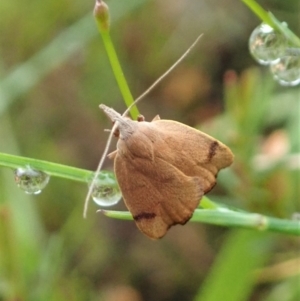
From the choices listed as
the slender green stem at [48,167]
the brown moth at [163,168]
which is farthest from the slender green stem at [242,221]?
the slender green stem at [48,167]

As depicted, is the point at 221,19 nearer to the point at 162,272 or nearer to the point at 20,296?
the point at 162,272

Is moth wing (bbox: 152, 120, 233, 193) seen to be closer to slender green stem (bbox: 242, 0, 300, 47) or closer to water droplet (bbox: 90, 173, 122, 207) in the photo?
water droplet (bbox: 90, 173, 122, 207)

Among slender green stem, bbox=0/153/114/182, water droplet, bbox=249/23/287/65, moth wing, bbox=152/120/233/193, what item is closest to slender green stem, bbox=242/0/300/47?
water droplet, bbox=249/23/287/65

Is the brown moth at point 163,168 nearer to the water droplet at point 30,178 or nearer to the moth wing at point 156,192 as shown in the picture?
the moth wing at point 156,192

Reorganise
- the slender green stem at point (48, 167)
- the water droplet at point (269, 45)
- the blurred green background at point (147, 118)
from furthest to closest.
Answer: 1. the blurred green background at point (147, 118)
2. the water droplet at point (269, 45)
3. the slender green stem at point (48, 167)

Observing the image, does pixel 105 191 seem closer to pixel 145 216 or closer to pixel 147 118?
pixel 145 216

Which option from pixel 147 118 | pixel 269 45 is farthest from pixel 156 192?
pixel 147 118
